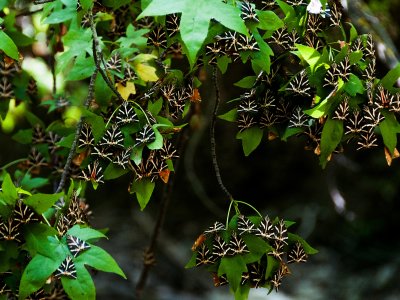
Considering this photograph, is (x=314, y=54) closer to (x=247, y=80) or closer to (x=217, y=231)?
(x=247, y=80)

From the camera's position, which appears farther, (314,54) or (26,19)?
(26,19)

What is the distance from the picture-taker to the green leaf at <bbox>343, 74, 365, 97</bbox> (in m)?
1.22

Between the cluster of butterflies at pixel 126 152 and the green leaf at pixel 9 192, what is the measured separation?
0.49ft

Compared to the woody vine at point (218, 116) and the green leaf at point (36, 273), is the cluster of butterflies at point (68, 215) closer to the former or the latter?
the woody vine at point (218, 116)

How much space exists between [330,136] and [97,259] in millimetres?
486

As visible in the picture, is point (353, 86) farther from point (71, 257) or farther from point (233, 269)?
point (71, 257)

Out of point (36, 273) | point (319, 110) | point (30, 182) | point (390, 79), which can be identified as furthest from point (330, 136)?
point (30, 182)

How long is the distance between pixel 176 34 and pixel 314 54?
267 mm

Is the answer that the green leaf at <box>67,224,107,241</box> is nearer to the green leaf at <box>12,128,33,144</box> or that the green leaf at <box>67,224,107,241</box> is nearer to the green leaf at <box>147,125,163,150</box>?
the green leaf at <box>147,125,163,150</box>

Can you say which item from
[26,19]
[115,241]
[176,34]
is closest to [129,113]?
[176,34]

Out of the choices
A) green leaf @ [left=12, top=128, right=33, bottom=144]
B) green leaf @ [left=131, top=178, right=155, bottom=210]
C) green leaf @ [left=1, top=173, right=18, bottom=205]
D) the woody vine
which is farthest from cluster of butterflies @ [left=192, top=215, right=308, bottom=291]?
green leaf @ [left=12, top=128, right=33, bottom=144]

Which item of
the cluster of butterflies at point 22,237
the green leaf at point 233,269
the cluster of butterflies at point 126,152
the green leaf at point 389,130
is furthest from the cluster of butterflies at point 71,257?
the green leaf at point 389,130

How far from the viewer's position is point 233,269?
1236 mm

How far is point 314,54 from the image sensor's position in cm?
124
